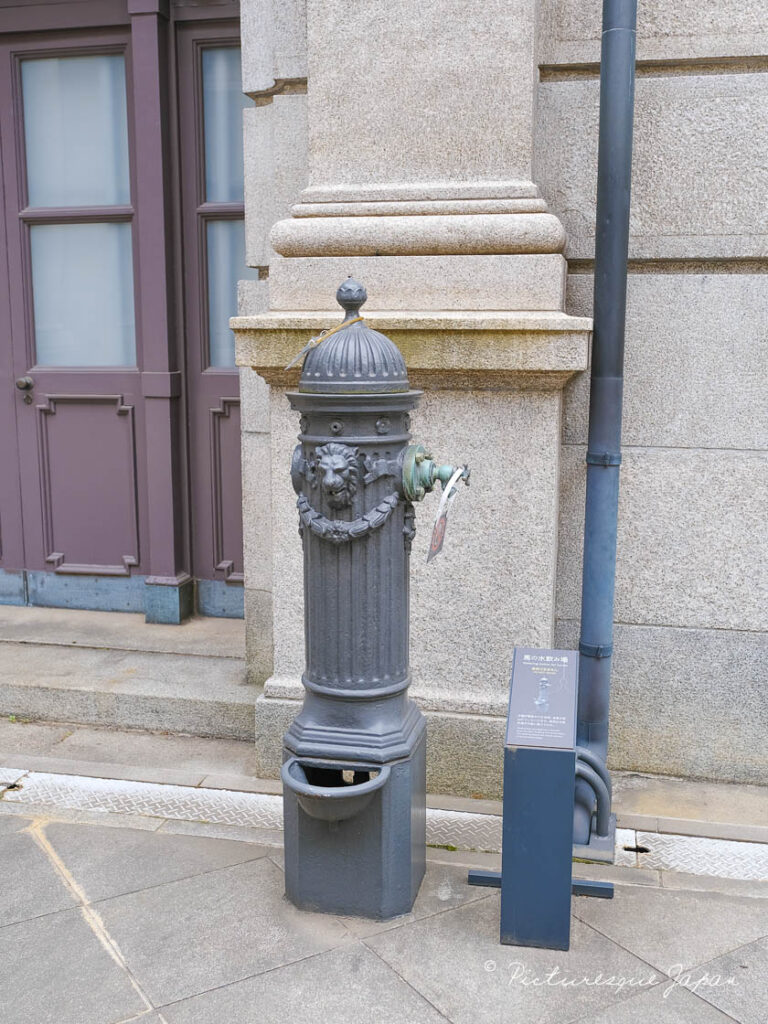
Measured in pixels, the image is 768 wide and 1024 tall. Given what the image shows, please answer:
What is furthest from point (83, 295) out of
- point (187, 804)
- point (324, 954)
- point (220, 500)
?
point (324, 954)

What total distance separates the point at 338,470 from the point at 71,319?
3622 millimetres

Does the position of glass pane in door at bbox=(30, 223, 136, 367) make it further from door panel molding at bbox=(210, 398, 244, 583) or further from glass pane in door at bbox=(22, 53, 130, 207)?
door panel molding at bbox=(210, 398, 244, 583)

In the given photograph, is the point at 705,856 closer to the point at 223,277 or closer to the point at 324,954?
the point at 324,954

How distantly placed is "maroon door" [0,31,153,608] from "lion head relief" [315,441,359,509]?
3081mm

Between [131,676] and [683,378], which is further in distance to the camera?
[131,676]

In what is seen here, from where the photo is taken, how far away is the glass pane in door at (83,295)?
5957 millimetres

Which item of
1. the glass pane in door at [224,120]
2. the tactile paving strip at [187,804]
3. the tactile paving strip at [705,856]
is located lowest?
the tactile paving strip at [705,856]

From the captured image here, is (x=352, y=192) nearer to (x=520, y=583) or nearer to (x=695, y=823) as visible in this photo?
(x=520, y=583)

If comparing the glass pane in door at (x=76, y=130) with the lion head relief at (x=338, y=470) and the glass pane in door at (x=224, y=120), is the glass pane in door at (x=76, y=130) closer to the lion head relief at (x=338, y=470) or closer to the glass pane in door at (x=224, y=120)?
the glass pane in door at (x=224, y=120)

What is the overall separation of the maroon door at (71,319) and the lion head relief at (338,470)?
3081 millimetres

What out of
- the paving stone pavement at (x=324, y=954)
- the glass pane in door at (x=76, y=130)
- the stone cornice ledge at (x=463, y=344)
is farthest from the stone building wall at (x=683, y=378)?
the glass pane in door at (x=76, y=130)

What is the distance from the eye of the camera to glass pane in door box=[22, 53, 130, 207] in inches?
228

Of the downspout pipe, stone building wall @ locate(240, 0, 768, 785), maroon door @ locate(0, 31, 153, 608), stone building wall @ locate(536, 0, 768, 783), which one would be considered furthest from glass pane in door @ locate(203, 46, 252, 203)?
the downspout pipe

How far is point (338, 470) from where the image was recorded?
121 inches
